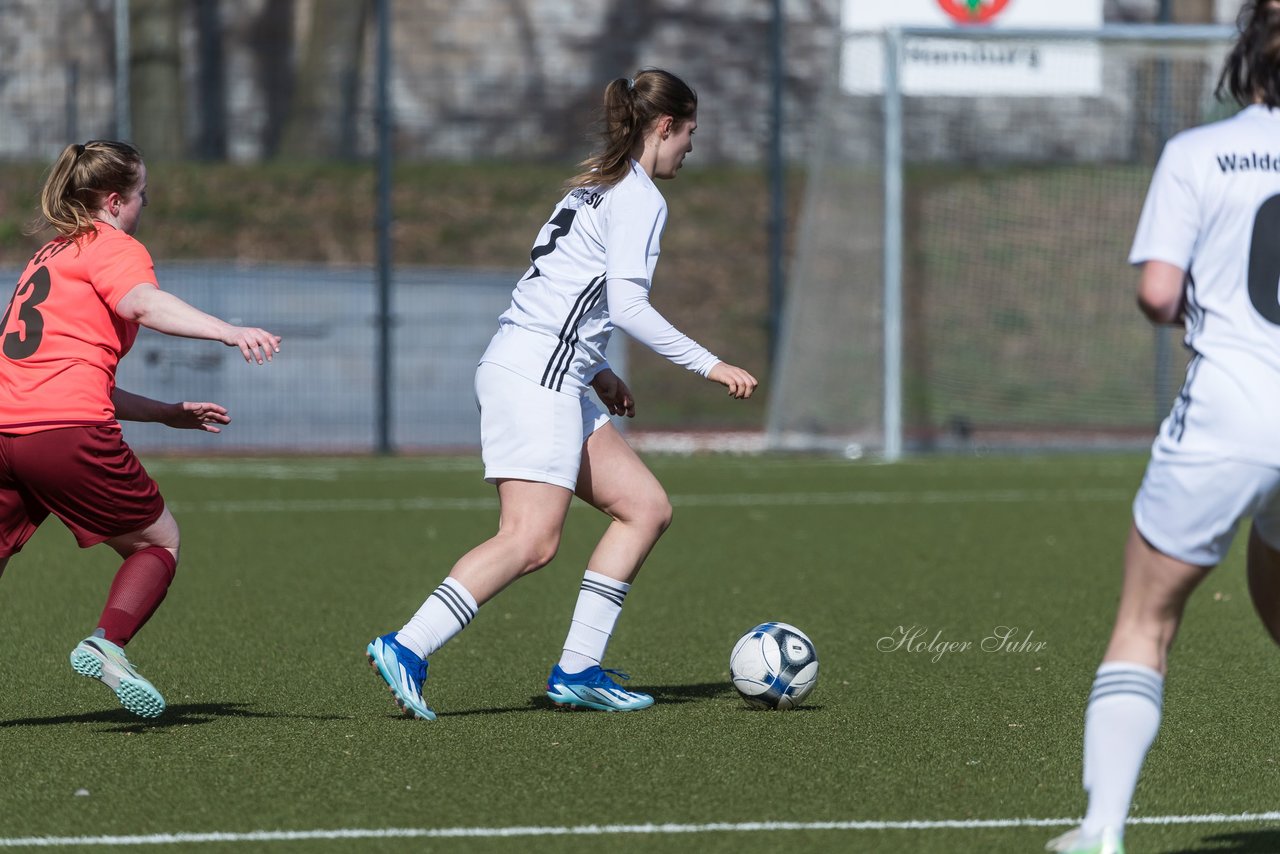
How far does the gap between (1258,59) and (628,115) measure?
7.09 ft

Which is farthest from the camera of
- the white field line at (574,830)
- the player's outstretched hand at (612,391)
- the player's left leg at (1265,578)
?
the player's outstretched hand at (612,391)

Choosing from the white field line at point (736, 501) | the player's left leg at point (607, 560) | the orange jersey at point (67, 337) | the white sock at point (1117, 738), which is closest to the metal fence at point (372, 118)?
the white field line at point (736, 501)

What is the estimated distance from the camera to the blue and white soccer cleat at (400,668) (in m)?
4.95

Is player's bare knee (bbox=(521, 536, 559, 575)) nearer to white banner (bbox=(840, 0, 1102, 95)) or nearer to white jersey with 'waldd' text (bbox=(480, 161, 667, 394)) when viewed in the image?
white jersey with 'waldd' text (bbox=(480, 161, 667, 394))

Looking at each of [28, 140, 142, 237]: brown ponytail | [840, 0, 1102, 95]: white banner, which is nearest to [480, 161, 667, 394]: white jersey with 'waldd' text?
[28, 140, 142, 237]: brown ponytail

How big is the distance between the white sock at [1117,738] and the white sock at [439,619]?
2104 millimetres

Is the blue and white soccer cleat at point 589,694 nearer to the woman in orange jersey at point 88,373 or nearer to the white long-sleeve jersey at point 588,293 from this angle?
the white long-sleeve jersey at point 588,293

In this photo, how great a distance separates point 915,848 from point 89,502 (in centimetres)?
235

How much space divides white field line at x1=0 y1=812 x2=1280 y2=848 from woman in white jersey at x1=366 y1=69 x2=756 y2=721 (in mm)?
1116

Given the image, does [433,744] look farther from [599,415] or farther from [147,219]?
[147,219]

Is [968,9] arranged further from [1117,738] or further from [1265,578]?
[1117,738]

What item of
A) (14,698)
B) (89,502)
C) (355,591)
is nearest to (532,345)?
(89,502)

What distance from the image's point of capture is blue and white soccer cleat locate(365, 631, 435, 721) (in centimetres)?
495

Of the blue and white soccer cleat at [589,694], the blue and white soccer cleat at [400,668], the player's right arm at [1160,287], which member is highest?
the player's right arm at [1160,287]
